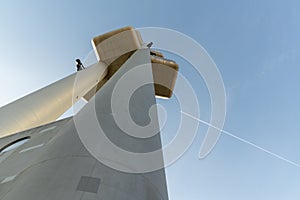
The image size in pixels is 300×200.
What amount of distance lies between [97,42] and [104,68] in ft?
7.35

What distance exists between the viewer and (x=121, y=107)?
646cm

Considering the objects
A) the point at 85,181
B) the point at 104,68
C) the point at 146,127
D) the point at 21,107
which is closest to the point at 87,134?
the point at 85,181

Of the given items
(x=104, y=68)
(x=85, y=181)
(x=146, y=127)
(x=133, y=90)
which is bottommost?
(x=85, y=181)

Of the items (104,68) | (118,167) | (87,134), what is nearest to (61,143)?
(87,134)

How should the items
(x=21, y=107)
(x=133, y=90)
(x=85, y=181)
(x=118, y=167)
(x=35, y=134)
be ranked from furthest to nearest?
1. (x=21, y=107)
2. (x=35, y=134)
3. (x=133, y=90)
4. (x=118, y=167)
5. (x=85, y=181)

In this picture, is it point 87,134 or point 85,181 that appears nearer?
point 85,181

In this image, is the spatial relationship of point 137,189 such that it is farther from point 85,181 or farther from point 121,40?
point 121,40

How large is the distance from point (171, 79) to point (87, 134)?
1780 cm

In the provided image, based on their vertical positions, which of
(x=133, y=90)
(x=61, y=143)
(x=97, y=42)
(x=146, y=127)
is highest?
(x=97, y=42)

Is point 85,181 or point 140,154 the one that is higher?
point 140,154

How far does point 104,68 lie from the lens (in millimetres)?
21266

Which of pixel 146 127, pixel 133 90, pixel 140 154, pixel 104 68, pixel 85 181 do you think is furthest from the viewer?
pixel 104 68

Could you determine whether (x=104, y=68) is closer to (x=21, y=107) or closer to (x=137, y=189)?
(x=21, y=107)

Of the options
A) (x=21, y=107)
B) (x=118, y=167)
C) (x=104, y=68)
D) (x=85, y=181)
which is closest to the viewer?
(x=85, y=181)
